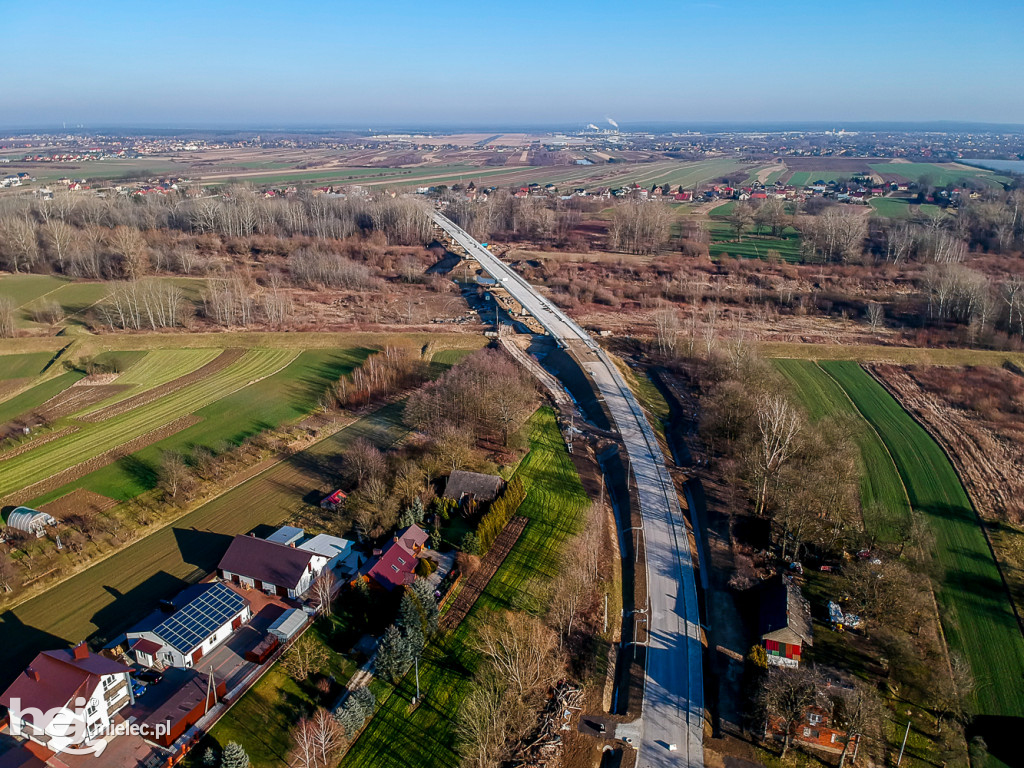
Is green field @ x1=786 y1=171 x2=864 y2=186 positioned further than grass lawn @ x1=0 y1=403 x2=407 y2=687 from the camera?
Yes

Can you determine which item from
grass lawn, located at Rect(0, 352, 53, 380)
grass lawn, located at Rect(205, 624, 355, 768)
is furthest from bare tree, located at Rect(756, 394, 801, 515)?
grass lawn, located at Rect(0, 352, 53, 380)

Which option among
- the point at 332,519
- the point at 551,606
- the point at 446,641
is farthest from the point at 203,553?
the point at 551,606

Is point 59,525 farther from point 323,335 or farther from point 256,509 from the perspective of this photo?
point 323,335

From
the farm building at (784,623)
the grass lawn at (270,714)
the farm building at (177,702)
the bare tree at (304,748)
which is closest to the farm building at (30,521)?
the farm building at (177,702)

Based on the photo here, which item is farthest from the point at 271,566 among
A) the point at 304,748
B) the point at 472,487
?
the point at 472,487

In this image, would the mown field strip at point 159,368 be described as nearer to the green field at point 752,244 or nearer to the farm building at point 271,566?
the farm building at point 271,566

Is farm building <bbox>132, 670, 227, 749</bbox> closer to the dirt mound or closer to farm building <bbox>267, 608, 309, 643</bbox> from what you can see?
farm building <bbox>267, 608, 309, 643</bbox>
